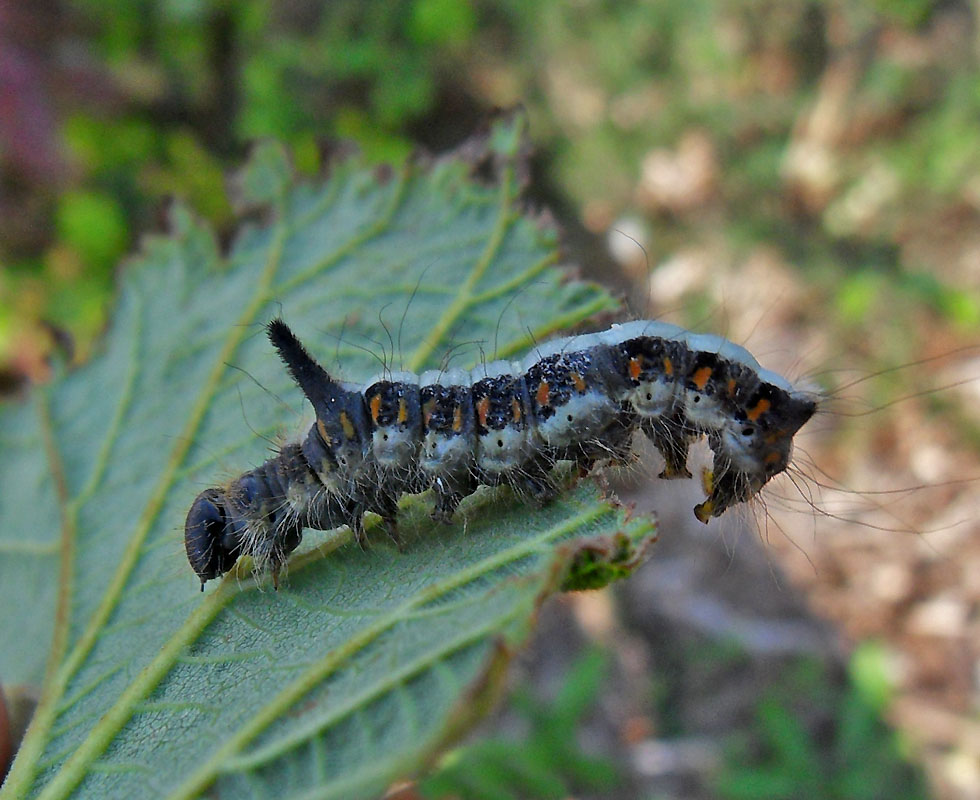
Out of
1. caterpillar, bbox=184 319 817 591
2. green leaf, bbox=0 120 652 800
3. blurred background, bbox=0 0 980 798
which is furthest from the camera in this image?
blurred background, bbox=0 0 980 798

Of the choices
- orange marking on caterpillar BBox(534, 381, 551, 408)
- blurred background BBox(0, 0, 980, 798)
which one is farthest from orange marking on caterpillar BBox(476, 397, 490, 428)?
blurred background BBox(0, 0, 980, 798)

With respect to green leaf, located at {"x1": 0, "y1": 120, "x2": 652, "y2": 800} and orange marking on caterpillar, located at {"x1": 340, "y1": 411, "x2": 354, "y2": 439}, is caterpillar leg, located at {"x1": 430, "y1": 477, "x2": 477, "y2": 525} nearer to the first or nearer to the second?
green leaf, located at {"x1": 0, "y1": 120, "x2": 652, "y2": 800}

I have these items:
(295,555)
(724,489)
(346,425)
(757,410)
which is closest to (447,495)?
(346,425)

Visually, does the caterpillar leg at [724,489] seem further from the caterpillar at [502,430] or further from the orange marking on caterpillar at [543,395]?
the orange marking on caterpillar at [543,395]

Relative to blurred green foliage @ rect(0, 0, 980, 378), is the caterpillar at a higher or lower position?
lower

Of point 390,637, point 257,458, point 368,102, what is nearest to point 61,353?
point 257,458

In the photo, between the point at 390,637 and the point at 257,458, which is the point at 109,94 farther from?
the point at 390,637

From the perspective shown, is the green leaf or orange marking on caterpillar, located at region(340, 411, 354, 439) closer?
the green leaf

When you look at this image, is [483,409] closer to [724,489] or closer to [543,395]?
[543,395]
